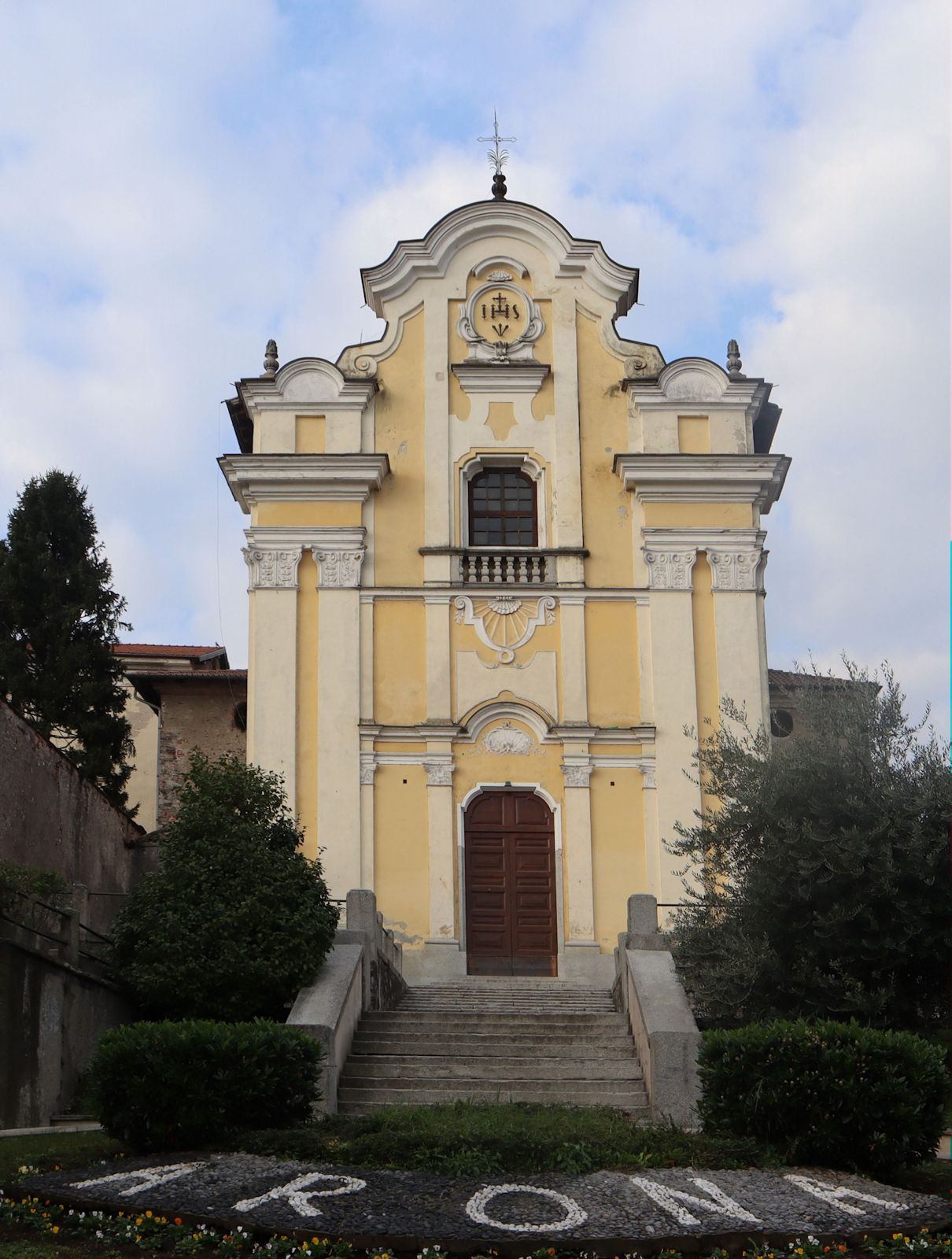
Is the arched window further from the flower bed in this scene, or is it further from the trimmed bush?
the flower bed

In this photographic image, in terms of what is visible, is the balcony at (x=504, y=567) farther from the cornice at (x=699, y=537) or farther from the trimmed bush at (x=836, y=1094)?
the trimmed bush at (x=836, y=1094)

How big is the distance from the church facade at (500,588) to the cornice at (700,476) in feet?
0.13

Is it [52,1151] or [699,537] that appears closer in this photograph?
[52,1151]

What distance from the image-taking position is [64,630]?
96.6 ft

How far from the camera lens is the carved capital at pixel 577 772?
25094 millimetres

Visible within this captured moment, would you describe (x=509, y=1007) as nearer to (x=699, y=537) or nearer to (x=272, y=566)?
(x=272, y=566)

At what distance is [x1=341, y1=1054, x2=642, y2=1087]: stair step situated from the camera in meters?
15.9

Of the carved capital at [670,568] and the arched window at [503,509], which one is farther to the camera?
the arched window at [503,509]

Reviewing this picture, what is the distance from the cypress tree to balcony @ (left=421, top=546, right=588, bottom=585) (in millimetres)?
7405

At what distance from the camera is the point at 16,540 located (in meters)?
30.2

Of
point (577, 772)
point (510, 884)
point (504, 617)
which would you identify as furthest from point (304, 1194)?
point (504, 617)

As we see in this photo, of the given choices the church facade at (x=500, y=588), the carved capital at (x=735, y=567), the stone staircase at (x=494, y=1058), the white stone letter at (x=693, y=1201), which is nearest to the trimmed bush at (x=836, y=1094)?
the white stone letter at (x=693, y=1201)

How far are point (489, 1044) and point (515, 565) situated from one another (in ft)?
36.1

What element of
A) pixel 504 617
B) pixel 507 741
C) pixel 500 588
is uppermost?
pixel 500 588
